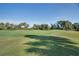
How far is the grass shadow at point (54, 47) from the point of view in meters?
1.54

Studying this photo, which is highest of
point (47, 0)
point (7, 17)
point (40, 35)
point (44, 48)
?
point (47, 0)

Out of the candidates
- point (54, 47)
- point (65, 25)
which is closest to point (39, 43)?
point (54, 47)

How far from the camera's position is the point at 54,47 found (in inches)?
61.0

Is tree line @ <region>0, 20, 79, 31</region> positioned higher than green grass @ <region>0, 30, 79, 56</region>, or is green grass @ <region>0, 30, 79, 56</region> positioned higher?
tree line @ <region>0, 20, 79, 31</region>

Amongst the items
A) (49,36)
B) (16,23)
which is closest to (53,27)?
(49,36)

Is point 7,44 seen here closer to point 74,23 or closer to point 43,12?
point 43,12

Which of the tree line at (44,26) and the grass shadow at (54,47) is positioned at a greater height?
the tree line at (44,26)

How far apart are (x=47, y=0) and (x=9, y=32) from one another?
405 millimetres

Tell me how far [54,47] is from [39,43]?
13cm

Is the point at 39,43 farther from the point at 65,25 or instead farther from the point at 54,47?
the point at 65,25

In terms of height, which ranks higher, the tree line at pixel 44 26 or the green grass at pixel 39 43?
the tree line at pixel 44 26

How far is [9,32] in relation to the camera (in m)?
1.57

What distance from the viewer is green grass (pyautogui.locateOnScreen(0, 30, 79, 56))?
1.54 m

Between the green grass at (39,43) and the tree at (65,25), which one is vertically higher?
the tree at (65,25)
